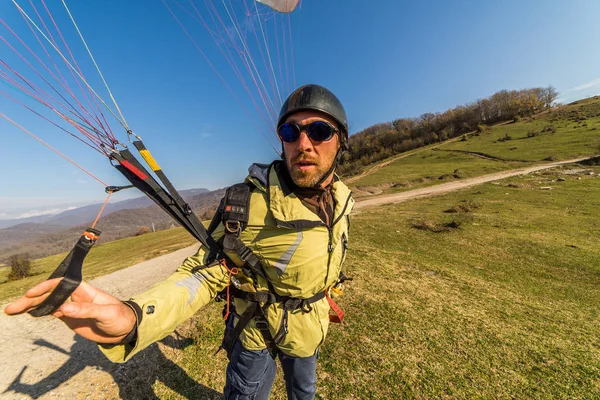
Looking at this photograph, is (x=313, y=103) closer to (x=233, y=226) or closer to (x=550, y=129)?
(x=233, y=226)

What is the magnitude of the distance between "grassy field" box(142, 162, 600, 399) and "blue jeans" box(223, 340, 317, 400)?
1596mm

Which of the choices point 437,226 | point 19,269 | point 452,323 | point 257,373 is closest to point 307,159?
point 257,373

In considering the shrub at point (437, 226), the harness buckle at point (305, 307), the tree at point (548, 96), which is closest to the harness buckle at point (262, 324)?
the harness buckle at point (305, 307)

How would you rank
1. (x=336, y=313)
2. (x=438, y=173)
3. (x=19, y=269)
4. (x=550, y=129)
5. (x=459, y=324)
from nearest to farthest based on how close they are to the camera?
(x=336, y=313), (x=459, y=324), (x=19, y=269), (x=438, y=173), (x=550, y=129)

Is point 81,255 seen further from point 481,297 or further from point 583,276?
point 583,276

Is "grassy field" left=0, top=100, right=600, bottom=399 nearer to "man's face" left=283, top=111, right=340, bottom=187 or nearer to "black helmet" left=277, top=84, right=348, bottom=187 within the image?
"man's face" left=283, top=111, right=340, bottom=187

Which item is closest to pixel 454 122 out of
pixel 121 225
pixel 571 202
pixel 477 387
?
pixel 571 202

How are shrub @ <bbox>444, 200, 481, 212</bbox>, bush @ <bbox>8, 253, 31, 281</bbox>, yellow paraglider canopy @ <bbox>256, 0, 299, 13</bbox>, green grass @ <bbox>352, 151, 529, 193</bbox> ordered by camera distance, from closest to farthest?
yellow paraglider canopy @ <bbox>256, 0, 299, 13</bbox> → bush @ <bbox>8, 253, 31, 281</bbox> → shrub @ <bbox>444, 200, 481, 212</bbox> → green grass @ <bbox>352, 151, 529, 193</bbox>

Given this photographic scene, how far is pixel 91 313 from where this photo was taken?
109 centimetres

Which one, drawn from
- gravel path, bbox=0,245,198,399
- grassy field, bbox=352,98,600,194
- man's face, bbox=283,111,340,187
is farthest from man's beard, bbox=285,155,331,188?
grassy field, bbox=352,98,600,194

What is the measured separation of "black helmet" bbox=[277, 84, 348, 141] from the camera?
243cm

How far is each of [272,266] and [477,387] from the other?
3.90 metres

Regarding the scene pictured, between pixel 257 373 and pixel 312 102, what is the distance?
2663mm

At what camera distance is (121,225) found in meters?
186
